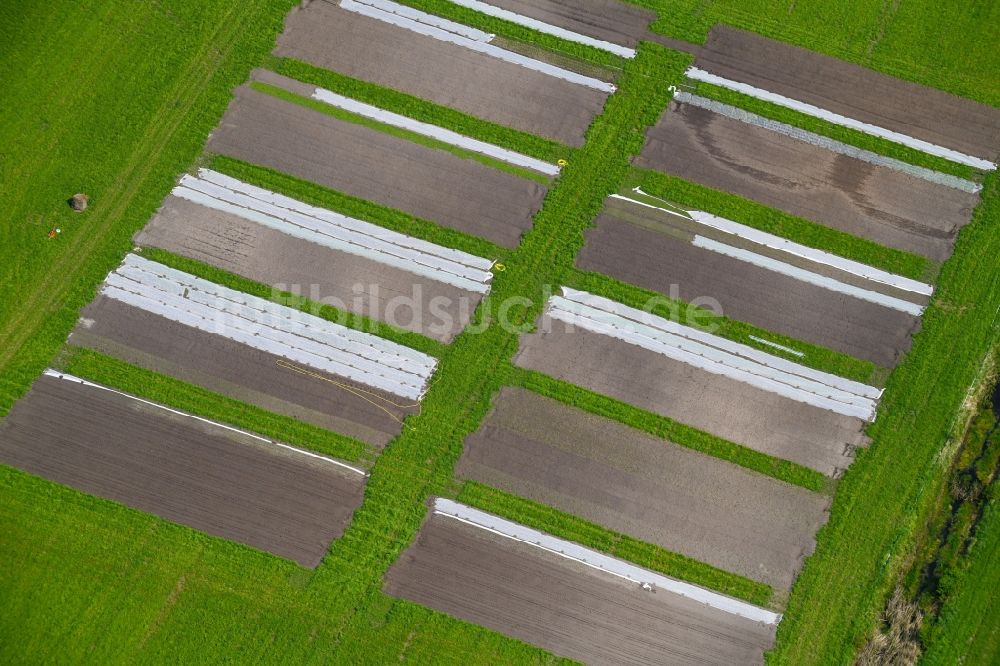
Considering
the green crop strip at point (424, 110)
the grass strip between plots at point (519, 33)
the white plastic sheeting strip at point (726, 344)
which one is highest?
the grass strip between plots at point (519, 33)

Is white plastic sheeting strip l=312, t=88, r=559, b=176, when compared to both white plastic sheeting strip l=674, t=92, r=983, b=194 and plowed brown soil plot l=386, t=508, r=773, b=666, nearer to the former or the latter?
white plastic sheeting strip l=674, t=92, r=983, b=194

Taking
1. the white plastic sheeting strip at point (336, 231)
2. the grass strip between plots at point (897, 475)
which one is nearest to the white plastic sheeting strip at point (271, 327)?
the white plastic sheeting strip at point (336, 231)

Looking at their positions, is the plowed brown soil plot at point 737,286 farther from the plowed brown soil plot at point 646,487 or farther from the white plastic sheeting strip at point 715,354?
the plowed brown soil plot at point 646,487

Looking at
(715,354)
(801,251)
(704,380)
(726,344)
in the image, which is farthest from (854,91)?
(704,380)

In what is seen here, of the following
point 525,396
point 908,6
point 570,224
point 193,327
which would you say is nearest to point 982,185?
point 908,6

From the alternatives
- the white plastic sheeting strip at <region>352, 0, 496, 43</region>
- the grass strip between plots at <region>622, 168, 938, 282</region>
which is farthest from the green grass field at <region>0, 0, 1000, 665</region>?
the white plastic sheeting strip at <region>352, 0, 496, 43</region>
